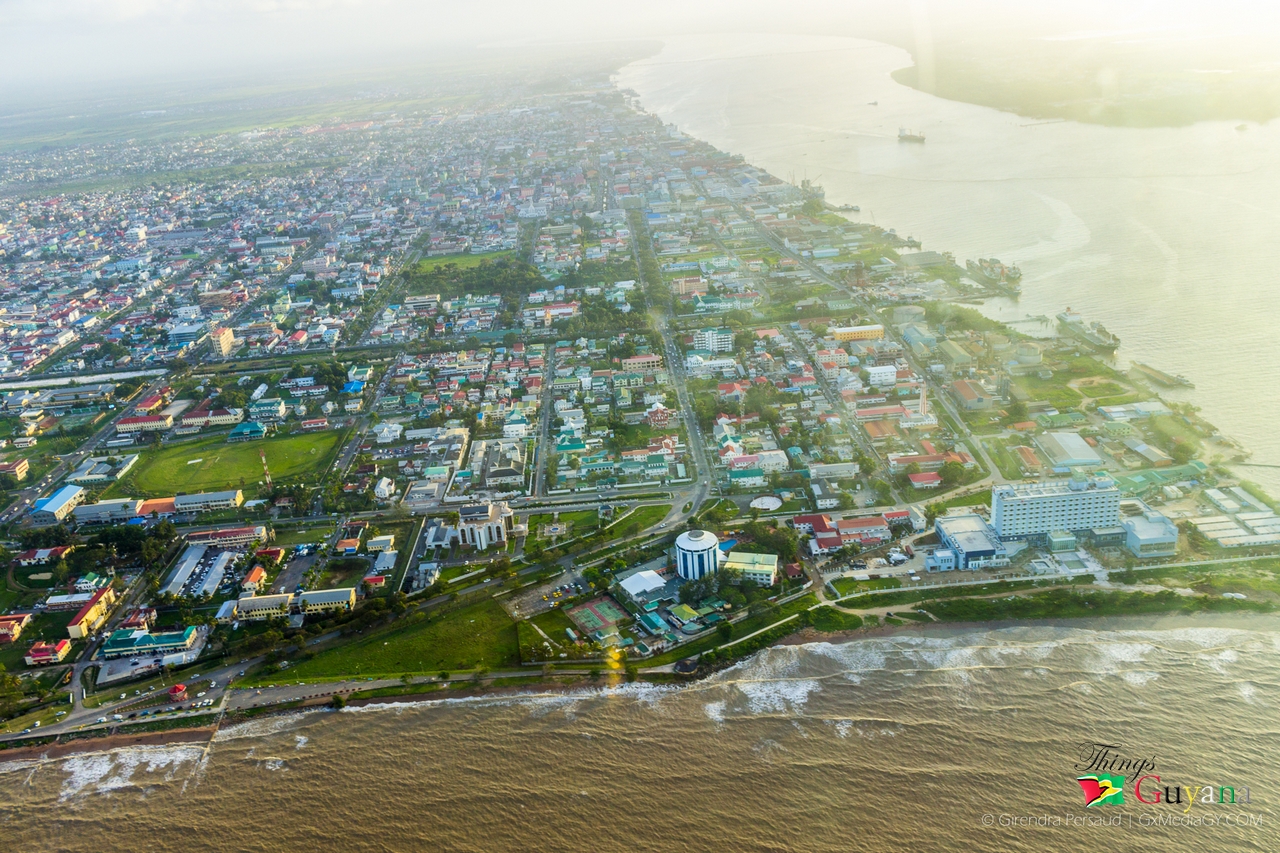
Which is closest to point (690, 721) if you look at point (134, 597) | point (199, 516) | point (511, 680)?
point (511, 680)

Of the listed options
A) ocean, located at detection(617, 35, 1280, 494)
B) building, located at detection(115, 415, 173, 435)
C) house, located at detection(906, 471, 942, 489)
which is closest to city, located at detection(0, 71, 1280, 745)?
house, located at detection(906, 471, 942, 489)

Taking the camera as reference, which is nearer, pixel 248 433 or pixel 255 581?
pixel 255 581

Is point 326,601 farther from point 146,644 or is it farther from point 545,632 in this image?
point 545,632

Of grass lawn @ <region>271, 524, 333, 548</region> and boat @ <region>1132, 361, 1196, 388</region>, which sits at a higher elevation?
boat @ <region>1132, 361, 1196, 388</region>

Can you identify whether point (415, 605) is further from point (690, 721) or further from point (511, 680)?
point (690, 721)

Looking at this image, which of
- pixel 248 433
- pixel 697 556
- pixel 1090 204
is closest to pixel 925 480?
pixel 697 556

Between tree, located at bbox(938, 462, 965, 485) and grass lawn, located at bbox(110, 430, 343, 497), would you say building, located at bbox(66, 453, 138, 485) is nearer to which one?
grass lawn, located at bbox(110, 430, 343, 497)
